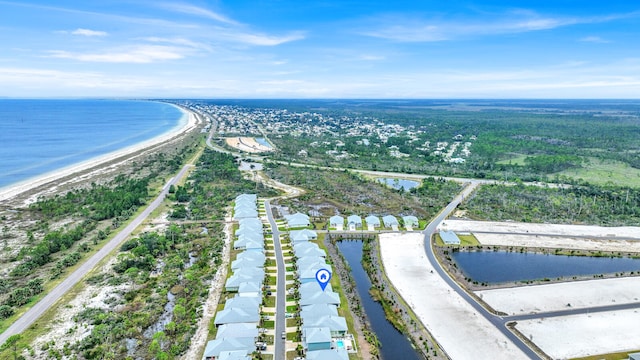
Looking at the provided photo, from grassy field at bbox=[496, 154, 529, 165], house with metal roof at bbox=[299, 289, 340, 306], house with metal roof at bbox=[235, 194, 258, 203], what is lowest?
house with metal roof at bbox=[299, 289, 340, 306]

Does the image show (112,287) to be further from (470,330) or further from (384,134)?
(384,134)

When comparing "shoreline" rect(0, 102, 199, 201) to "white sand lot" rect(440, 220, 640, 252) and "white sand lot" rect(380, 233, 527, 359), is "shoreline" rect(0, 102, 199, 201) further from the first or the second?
"white sand lot" rect(440, 220, 640, 252)

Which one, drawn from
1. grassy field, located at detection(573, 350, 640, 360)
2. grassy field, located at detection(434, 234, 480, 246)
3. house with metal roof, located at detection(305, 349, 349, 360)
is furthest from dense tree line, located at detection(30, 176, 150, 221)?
grassy field, located at detection(573, 350, 640, 360)

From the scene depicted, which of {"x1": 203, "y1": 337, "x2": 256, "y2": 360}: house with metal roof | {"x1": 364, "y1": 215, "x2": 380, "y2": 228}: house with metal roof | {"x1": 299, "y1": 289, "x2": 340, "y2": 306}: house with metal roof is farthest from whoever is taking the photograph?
{"x1": 364, "y1": 215, "x2": 380, "y2": 228}: house with metal roof

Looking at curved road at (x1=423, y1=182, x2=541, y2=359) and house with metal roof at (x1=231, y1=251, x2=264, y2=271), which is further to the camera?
house with metal roof at (x1=231, y1=251, x2=264, y2=271)

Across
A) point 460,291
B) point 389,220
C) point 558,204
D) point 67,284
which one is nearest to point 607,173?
point 558,204

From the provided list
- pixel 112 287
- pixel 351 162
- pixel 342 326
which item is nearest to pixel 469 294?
pixel 342 326

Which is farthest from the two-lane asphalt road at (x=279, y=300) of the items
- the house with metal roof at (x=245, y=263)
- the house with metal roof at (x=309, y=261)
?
the house with metal roof at (x=245, y=263)
